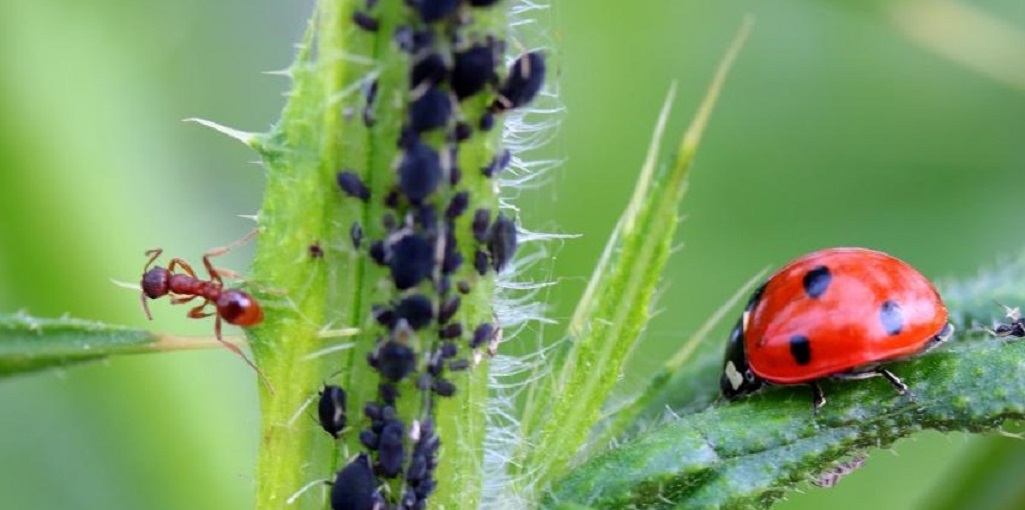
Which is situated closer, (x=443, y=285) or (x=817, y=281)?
(x=443, y=285)

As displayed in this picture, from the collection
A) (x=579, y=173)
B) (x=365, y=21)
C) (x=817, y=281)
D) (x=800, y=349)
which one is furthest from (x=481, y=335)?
(x=579, y=173)

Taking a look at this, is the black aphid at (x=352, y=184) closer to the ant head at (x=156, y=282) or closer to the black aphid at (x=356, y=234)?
the black aphid at (x=356, y=234)

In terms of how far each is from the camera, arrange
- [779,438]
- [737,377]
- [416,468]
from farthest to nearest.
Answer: [737,377]
[779,438]
[416,468]

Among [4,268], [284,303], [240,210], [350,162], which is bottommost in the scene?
[240,210]

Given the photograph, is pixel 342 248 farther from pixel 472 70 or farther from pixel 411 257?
pixel 472 70

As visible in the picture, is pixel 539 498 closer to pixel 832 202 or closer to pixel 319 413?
pixel 319 413

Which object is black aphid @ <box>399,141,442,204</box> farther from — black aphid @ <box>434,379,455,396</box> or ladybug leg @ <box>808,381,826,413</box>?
ladybug leg @ <box>808,381,826,413</box>

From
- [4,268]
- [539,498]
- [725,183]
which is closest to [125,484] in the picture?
[4,268]
